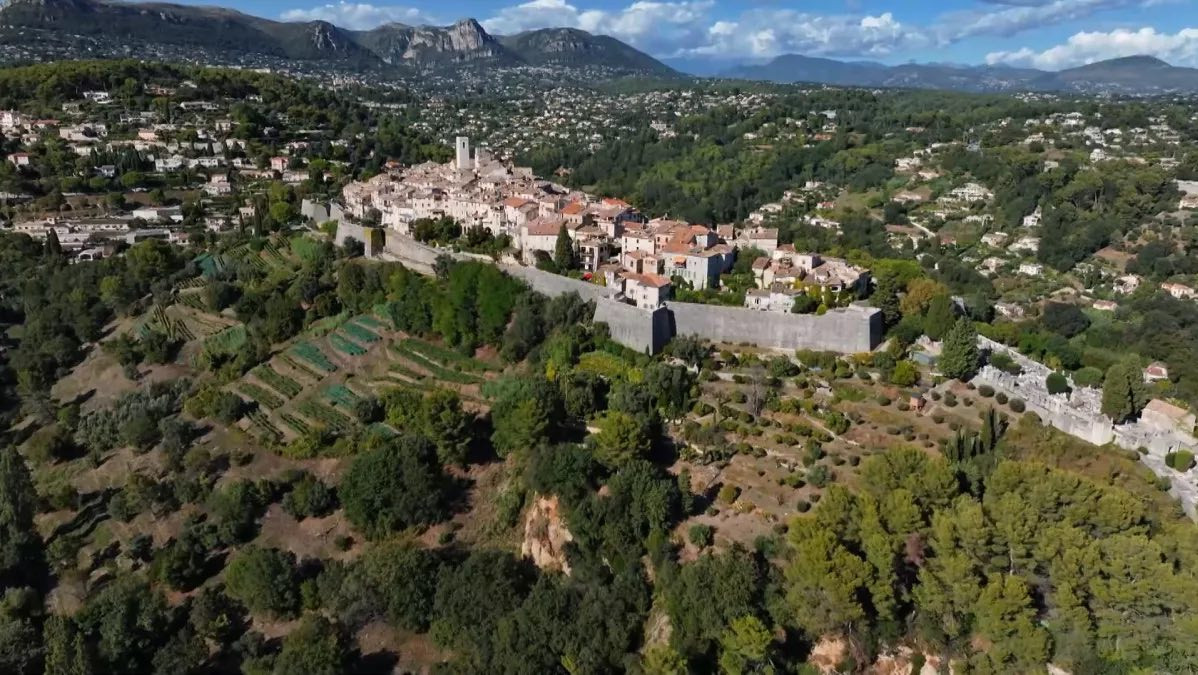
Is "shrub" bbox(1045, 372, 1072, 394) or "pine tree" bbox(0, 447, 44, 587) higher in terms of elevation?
"shrub" bbox(1045, 372, 1072, 394)

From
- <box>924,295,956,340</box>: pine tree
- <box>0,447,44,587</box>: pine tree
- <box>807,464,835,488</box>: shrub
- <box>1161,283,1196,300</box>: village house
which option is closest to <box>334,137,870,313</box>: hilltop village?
<box>924,295,956,340</box>: pine tree

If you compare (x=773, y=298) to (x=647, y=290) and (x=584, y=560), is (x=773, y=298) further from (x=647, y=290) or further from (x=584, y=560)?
(x=584, y=560)

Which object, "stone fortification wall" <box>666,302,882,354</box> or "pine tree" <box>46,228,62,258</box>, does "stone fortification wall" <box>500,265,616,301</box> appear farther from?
"pine tree" <box>46,228,62,258</box>

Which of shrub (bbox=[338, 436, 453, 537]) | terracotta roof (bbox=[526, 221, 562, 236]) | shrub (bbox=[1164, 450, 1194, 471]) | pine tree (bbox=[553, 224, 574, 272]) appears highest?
terracotta roof (bbox=[526, 221, 562, 236])

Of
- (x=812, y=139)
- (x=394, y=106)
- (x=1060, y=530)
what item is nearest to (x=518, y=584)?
(x=1060, y=530)

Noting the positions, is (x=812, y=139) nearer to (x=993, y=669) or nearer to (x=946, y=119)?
(x=946, y=119)

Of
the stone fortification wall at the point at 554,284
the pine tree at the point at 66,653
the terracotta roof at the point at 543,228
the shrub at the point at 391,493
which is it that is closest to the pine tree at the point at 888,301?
the stone fortification wall at the point at 554,284
